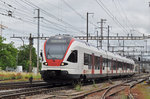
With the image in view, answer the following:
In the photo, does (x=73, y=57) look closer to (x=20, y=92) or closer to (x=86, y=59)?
(x=86, y=59)

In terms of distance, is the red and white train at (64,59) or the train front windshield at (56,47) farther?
the train front windshield at (56,47)

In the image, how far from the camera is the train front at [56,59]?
19.2 m

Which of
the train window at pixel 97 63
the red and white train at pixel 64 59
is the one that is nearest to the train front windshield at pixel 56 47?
the red and white train at pixel 64 59

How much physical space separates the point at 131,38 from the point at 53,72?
43374 millimetres

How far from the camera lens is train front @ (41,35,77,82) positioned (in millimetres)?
19172

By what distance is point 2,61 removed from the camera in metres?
90.1

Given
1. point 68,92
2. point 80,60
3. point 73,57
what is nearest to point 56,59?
point 73,57

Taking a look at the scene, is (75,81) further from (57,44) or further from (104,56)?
(104,56)

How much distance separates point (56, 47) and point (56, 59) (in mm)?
966

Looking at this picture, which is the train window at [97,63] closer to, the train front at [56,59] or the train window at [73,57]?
the train window at [73,57]

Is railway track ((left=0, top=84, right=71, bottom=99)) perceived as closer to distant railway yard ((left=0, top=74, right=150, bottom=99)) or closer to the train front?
distant railway yard ((left=0, top=74, right=150, bottom=99))

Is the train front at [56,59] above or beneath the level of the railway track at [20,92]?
above

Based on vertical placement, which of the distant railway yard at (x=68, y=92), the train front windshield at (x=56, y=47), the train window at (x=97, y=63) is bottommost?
the distant railway yard at (x=68, y=92)

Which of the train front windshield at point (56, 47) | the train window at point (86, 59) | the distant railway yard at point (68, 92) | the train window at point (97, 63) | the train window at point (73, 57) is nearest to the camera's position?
the distant railway yard at point (68, 92)
